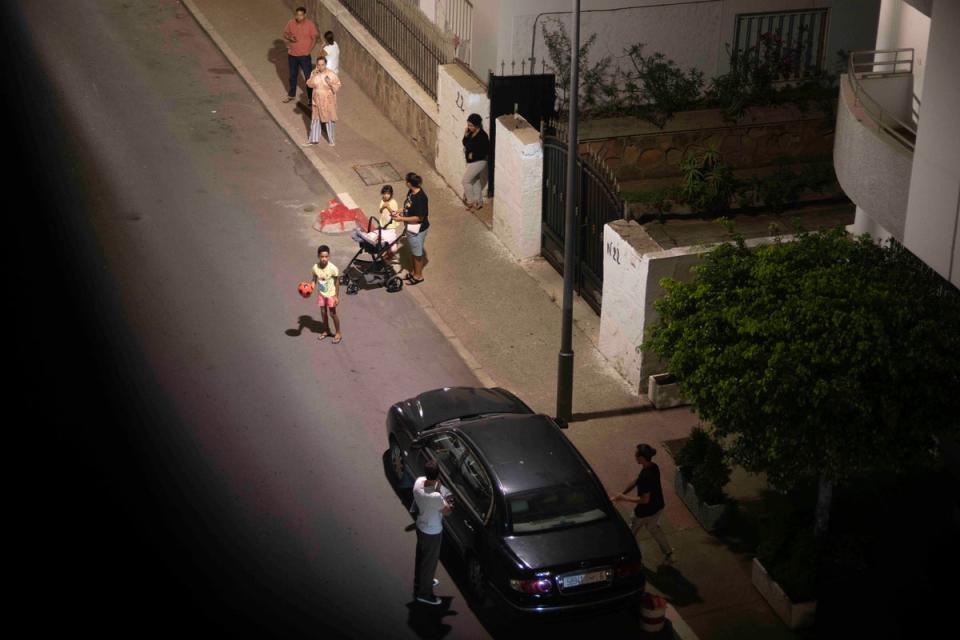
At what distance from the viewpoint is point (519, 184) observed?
74.3ft

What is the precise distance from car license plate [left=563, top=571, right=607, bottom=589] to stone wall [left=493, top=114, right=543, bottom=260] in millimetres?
9255

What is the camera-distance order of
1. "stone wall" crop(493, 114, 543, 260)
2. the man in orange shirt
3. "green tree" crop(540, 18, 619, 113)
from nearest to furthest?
"stone wall" crop(493, 114, 543, 260) → "green tree" crop(540, 18, 619, 113) → the man in orange shirt

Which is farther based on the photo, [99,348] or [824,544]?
[99,348]

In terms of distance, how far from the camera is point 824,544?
A: 52.2ft

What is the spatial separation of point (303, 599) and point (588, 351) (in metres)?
6.79

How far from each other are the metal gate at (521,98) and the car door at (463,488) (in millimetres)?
8786

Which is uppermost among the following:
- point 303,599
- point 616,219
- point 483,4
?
point 483,4

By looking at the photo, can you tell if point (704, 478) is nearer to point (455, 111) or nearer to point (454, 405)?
point (454, 405)

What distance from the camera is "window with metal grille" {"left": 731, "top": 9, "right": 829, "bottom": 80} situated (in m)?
27.2

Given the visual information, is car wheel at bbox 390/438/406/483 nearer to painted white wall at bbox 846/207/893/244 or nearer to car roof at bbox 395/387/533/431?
car roof at bbox 395/387/533/431

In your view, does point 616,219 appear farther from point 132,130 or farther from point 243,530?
point 132,130

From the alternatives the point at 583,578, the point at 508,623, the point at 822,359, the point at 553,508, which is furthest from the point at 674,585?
the point at 822,359

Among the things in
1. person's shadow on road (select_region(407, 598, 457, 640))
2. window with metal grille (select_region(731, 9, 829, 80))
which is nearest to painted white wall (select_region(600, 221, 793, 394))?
person's shadow on road (select_region(407, 598, 457, 640))

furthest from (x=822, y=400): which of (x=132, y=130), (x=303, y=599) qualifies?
(x=132, y=130)
